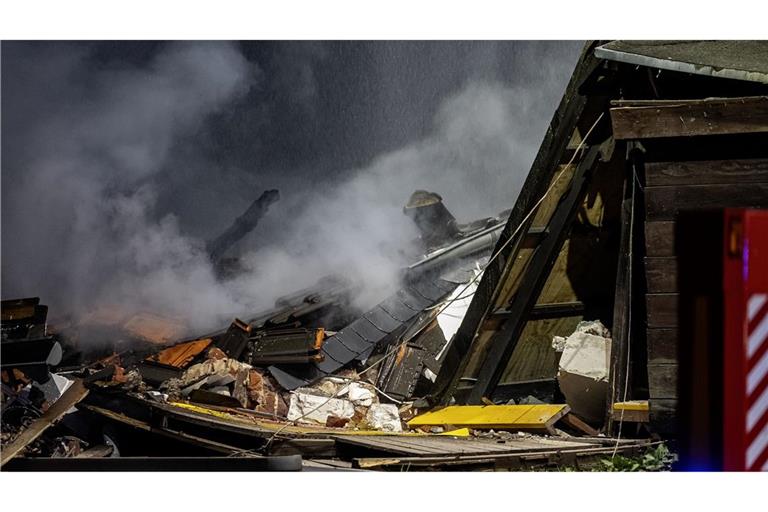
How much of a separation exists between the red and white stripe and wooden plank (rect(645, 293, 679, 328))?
13.8 ft

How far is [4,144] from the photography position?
945cm

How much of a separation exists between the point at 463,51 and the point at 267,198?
328 cm

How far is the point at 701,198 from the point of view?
715 centimetres

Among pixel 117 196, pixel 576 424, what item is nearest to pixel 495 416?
pixel 576 424

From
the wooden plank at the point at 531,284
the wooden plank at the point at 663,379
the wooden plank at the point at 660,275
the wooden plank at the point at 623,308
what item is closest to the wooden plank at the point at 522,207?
the wooden plank at the point at 531,284

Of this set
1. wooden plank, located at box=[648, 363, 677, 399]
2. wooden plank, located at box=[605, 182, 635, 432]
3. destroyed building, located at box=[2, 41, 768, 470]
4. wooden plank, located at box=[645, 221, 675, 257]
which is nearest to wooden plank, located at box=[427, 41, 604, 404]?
destroyed building, located at box=[2, 41, 768, 470]

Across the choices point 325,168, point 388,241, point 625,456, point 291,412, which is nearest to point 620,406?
point 625,456

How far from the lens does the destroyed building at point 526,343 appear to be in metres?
7.09

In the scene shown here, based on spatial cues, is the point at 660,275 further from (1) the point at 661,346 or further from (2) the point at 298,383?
(2) the point at 298,383

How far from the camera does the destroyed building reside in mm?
7086

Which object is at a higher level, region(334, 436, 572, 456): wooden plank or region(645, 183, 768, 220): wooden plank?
region(645, 183, 768, 220): wooden plank

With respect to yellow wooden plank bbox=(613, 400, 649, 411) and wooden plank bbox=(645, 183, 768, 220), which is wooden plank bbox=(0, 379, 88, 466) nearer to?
yellow wooden plank bbox=(613, 400, 649, 411)

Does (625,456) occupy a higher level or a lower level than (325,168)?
lower

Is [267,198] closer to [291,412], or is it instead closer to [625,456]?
[291,412]
